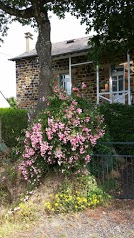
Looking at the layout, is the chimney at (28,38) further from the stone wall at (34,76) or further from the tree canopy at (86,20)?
the tree canopy at (86,20)

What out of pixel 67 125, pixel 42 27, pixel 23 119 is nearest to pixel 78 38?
pixel 23 119

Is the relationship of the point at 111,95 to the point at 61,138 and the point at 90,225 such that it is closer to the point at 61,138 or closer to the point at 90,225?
the point at 61,138

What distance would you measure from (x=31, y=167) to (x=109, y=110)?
12.4 feet

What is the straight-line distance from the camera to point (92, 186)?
5.08 m

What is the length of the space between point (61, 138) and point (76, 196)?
3.26ft

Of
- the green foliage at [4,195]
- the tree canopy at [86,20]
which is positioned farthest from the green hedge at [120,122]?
the green foliage at [4,195]

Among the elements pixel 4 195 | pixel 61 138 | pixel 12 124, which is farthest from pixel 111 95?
pixel 61 138

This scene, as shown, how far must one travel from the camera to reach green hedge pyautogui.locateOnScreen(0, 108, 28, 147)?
10.4 meters

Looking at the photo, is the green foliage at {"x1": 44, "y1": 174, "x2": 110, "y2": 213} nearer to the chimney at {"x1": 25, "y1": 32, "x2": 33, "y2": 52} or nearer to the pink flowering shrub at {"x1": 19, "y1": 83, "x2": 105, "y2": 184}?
the pink flowering shrub at {"x1": 19, "y1": 83, "x2": 105, "y2": 184}

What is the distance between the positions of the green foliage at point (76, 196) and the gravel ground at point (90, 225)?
13 cm

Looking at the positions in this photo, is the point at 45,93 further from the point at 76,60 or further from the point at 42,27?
the point at 76,60

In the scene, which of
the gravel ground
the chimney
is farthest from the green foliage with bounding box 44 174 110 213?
the chimney

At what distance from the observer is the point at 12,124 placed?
1070 cm

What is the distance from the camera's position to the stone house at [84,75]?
12406 millimetres
